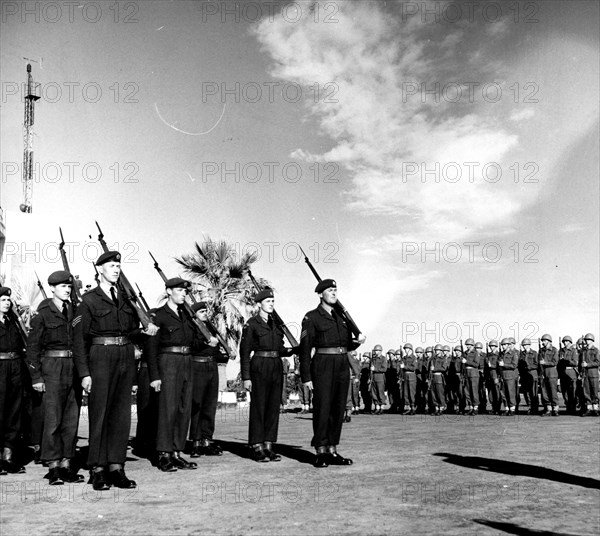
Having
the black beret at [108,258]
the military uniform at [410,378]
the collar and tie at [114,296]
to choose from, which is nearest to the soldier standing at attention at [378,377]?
the military uniform at [410,378]

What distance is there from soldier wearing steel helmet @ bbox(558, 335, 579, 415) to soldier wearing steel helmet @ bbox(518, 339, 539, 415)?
2.34ft

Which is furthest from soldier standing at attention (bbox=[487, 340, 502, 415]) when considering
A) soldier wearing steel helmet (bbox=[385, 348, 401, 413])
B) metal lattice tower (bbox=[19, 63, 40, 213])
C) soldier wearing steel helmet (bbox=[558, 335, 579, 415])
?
metal lattice tower (bbox=[19, 63, 40, 213])

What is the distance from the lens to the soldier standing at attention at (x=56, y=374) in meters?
7.02

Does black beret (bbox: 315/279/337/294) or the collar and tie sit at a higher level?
black beret (bbox: 315/279/337/294)

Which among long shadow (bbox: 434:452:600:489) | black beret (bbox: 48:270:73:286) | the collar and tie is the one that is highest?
black beret (bbox: 48:270:73:286)

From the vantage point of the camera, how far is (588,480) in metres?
6.29

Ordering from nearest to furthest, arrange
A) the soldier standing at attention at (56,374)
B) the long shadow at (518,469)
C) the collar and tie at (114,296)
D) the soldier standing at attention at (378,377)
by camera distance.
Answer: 1. the long shadow at (518,469)
2. the collar and tie at (114,296)
3. the soldier standing at attention at (56,374)
4. the soldier standing at attention at (378,377)

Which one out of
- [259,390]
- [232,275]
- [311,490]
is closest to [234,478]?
[311,490]

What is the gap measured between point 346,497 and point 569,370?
13419mm

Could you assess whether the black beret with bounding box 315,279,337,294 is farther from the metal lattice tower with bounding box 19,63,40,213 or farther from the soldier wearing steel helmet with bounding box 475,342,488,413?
the metal lattice tower with bounding box 19,63,40,213

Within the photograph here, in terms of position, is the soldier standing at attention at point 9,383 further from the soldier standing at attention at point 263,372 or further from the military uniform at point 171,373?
the soldier standing at attention at point 263,372

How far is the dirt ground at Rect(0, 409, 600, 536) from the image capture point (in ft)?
15.3

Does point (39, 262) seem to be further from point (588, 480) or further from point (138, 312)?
point (588, 480)

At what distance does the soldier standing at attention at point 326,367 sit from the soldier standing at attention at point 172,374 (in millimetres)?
1413
